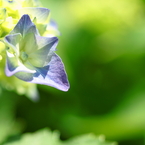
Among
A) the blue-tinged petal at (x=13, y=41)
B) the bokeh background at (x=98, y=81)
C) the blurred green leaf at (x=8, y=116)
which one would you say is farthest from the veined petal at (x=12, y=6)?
the bokeh background at (x=98, y=81)

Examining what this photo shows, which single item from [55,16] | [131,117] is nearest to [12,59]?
[131,117]

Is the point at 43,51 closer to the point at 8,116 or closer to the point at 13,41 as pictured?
the point at 13,41

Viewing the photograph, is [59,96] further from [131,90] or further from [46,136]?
[46,136]

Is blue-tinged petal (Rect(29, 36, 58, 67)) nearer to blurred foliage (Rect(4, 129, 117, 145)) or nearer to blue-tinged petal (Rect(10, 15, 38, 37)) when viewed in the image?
blue-tinged petal (Rect(10, 15, 38, 37))

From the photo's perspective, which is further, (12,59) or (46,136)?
(46,136)

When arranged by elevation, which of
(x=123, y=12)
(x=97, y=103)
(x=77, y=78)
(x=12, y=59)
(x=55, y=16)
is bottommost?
(x=12, y=59)
